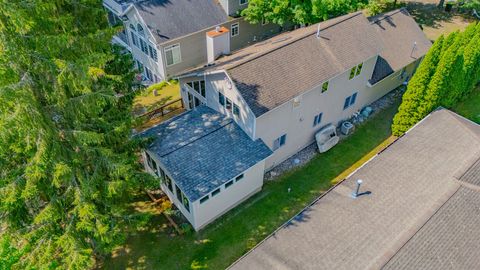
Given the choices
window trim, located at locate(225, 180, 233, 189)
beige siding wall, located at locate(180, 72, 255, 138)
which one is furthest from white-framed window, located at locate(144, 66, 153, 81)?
window trim, located at locate(225, 180, 233, 189)

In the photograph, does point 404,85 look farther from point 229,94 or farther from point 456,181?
point 229,94

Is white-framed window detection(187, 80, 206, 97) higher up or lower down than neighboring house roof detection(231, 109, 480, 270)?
higher up

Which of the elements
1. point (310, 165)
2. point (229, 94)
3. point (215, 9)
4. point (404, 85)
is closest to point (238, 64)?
point (229, 94)

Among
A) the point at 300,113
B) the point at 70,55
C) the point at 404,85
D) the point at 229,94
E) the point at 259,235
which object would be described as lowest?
the point at 259,235

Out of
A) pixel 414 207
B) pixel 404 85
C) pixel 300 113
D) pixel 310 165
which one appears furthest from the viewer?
pixel 404 85

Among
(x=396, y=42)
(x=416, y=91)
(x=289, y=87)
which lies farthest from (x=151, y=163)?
(x=396, y=42)

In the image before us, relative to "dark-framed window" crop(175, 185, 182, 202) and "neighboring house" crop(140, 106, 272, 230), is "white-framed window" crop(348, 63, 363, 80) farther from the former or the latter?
"dark-framed window" crop(175, 185, 182, 202)

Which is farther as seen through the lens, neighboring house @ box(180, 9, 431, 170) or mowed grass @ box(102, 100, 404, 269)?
neighboring house @ box(180, 9, 431, 170)
